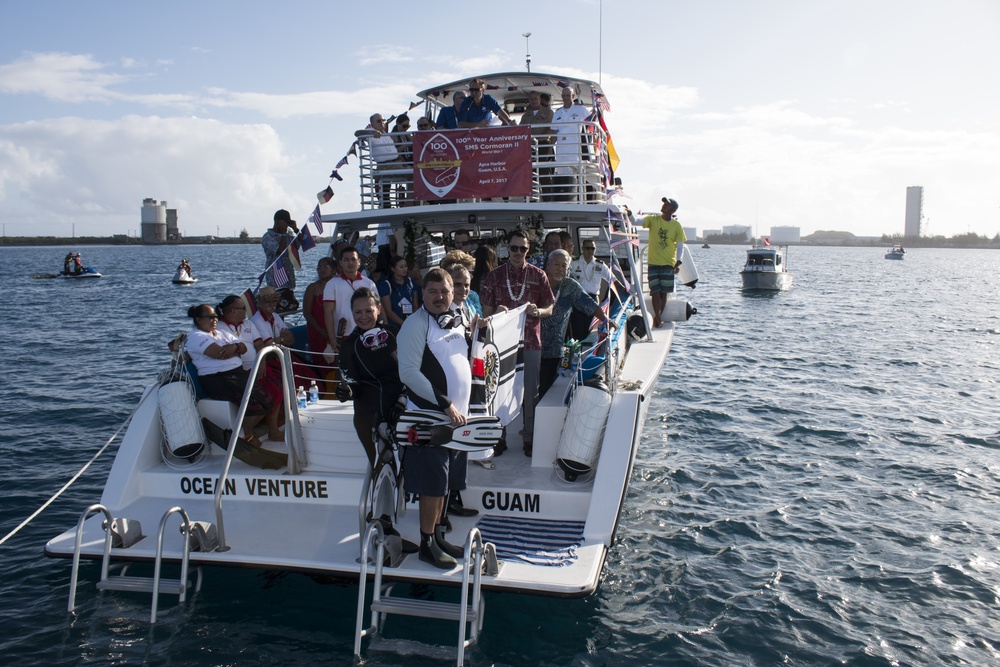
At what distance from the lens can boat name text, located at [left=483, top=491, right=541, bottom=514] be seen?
5.60m

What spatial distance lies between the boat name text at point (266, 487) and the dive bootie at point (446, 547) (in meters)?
1.37

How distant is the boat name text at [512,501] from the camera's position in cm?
560

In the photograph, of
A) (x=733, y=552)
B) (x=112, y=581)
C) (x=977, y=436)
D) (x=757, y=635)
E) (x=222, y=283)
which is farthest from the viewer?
(x=222, y=283)

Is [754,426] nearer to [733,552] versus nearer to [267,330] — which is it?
[733,552]

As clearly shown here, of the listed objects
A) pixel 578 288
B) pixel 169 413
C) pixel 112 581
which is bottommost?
pixel 112 581

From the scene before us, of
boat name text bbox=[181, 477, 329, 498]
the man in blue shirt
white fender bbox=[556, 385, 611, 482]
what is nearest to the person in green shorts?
the man in blue shirt

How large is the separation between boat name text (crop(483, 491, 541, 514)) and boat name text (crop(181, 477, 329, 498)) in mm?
1270

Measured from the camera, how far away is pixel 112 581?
16.0ft

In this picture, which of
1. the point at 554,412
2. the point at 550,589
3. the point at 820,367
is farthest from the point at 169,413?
the point at 820,367

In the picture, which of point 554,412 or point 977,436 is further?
point 977,436

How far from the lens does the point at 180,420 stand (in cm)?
611

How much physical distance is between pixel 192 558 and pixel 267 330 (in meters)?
2.48

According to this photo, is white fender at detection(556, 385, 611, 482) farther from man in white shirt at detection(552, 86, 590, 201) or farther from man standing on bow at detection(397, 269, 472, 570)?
man in white shirt at detection(552, 86, 590, 201)

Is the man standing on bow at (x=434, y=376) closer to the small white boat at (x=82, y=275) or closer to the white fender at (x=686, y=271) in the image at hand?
the white fender at (x=686, y=271)
